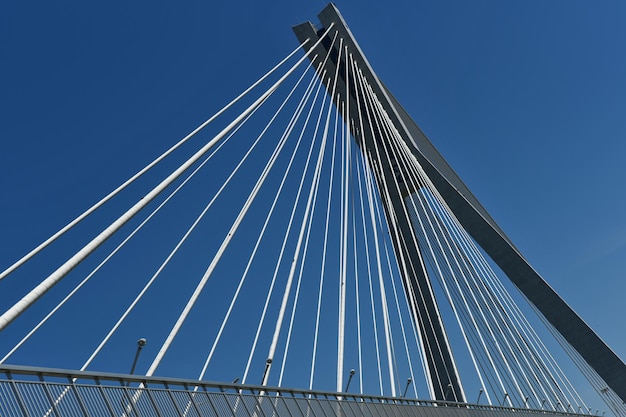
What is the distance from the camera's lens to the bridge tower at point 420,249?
60.7ft

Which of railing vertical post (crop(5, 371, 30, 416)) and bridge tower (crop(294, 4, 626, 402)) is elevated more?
bridge tower (crop(294, 4, 626, 402))

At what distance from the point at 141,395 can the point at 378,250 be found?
10570mm

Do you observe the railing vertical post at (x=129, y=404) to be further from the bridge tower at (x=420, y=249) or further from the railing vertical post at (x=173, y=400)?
the bridge tower at (x=420, y=249)

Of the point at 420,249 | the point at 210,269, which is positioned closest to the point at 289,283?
the point at 210,269

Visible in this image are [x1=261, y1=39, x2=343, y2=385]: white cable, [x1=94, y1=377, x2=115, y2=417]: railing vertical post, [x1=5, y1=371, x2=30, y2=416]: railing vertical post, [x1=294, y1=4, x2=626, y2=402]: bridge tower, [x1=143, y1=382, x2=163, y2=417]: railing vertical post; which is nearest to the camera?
[x1=5, y1=371, x2=30, y2=416]: railing vertical post

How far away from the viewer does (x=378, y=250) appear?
54.3 ft

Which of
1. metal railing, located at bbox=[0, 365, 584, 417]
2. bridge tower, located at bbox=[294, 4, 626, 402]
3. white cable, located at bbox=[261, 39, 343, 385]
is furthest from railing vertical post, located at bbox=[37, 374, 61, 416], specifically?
bridge tower, located at bbox=[294, 4, 626, 402]

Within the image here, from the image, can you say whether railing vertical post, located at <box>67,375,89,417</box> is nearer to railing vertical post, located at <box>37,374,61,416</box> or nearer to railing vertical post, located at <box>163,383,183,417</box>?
railing vertical post, located at <box>37,374,61,416</box>

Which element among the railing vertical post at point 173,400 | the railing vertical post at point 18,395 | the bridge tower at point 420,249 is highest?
the bridge tower at point 420,249

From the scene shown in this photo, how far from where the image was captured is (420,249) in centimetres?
2006

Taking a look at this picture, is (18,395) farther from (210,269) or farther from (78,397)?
(210,269)

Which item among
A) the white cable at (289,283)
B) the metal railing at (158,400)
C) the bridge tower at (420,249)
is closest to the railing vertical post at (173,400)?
the metal railing at (158,400)

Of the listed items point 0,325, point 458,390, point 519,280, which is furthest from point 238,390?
point 519,280

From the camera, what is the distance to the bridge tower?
728 inches
